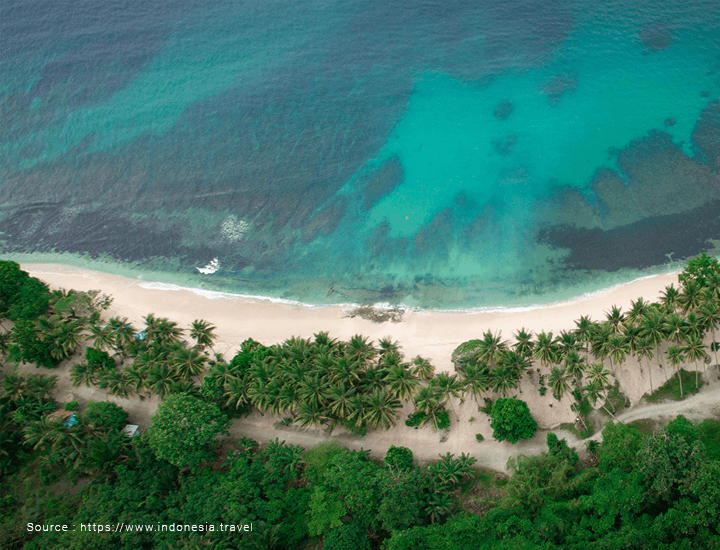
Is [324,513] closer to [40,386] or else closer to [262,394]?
[262,394]

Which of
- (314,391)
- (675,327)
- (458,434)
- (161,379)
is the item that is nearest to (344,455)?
(314,391)

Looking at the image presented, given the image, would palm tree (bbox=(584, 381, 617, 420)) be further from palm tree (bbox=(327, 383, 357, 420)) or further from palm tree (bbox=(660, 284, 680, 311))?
palm tree (bbox=(327, 383, 357, 420))

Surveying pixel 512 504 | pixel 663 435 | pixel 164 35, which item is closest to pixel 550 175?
pixel 663 435

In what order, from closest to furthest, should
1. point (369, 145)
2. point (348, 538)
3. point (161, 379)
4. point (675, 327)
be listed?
point (348, 538)
point (675, 327)
point (161, 379)
point (369, 145)

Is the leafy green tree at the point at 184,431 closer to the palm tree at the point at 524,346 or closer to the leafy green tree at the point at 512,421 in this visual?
the leafy green tree at the point at 512,421

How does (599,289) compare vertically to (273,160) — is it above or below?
below

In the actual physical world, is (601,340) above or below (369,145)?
below

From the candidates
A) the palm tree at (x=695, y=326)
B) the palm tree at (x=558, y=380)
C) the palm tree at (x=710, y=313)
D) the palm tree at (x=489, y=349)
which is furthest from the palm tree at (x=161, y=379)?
the palm tree at (x=710, y=313)

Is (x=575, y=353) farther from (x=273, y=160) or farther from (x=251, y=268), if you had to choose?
(x=273, y=160)
